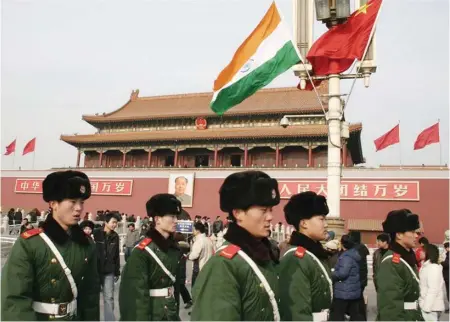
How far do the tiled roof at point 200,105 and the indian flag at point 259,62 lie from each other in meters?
15.1

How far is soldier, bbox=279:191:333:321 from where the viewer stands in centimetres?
239

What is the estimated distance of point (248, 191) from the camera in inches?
83.3

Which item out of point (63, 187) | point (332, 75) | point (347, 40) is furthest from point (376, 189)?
point (63, 187)

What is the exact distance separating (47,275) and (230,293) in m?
1.19

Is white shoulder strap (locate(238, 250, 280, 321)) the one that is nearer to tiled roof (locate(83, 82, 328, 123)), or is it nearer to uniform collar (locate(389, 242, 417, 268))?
uniform collar (locate(389, 242, 417, 268))

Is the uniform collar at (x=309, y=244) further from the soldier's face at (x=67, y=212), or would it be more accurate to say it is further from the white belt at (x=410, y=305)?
the soldier's face at (x=67, y=212)

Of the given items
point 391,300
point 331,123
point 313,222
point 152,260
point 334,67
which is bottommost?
point 391,300

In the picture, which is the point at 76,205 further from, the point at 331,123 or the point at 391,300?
the point at 331,123

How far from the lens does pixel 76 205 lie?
2662 mm

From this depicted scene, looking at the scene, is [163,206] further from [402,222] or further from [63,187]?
[402,222]

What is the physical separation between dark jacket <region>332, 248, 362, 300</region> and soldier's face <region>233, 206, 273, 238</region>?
3311 millimetres

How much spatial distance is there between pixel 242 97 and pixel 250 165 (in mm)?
15209

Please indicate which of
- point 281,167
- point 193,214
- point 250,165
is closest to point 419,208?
point 281,167

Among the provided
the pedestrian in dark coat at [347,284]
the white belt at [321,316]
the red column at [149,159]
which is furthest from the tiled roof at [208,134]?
the white belt at [321,316]
